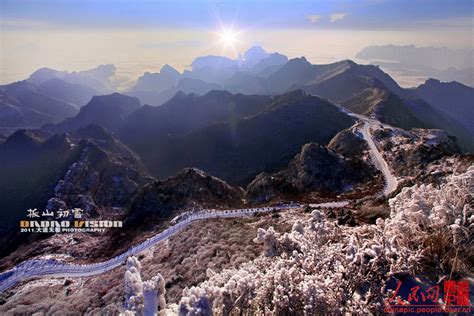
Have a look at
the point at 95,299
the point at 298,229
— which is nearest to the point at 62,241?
the point at 95,299

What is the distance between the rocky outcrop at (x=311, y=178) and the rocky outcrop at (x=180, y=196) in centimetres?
490

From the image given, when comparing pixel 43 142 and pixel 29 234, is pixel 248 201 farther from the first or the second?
pixel 43 142

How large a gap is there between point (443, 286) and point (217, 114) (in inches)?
6571

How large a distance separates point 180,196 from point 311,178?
1057 inches

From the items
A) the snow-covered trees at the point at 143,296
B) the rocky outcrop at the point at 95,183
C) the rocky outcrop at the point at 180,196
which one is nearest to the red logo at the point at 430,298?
the snow-covered trees at the point at 143,296

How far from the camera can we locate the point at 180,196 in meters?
38.2

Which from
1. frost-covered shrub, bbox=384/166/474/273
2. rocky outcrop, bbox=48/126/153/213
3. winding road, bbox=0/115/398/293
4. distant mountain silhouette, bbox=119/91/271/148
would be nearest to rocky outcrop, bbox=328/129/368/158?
winding road, bbox=0/115/398/293

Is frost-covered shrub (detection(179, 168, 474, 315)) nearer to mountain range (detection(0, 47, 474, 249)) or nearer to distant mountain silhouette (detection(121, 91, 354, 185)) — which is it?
mountain range (detection(0, 47, 474, 249))

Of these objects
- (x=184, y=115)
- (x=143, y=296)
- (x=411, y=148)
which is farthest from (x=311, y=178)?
(x=184, y=115)

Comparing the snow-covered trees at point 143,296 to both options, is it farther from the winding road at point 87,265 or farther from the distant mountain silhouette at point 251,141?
the distant mountain silhouette at point 251,141

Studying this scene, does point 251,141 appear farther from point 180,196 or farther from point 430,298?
point 430,298

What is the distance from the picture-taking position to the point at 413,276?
8297mm

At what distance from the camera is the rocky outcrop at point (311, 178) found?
42.2 metres

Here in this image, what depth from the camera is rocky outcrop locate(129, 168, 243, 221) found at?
120 feet
